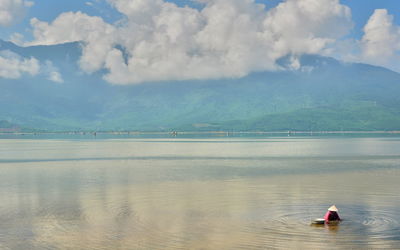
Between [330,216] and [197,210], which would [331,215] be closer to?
[330,216]

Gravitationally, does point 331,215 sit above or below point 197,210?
above

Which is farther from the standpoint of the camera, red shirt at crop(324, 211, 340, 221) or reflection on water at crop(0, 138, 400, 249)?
red shirt at crop(324, 211, 340, 221)

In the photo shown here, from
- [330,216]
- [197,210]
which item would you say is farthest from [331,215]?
[197,210]

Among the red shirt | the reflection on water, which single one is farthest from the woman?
the reflection on water

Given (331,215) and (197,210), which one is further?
(197,210)

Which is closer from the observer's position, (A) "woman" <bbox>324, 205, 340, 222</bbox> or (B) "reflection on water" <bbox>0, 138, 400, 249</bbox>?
(B) "reflection on water" <bbox>0, 138, 400, 249</bbox>

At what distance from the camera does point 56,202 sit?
40.9 m

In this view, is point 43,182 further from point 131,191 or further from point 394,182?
point 394,182

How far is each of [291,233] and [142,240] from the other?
312 inches

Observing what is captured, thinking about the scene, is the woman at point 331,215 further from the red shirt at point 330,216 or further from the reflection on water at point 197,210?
the reflection on water at point 197,210

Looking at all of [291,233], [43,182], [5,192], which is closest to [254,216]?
[291,233]

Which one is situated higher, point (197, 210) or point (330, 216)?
point (330, 216)

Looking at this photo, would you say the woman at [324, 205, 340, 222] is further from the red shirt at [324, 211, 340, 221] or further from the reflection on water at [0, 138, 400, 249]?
the reflection on water at [0, 138, 400, 249]

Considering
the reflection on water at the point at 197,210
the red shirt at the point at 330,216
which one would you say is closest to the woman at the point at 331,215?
the red shirt at the point at 330,216
